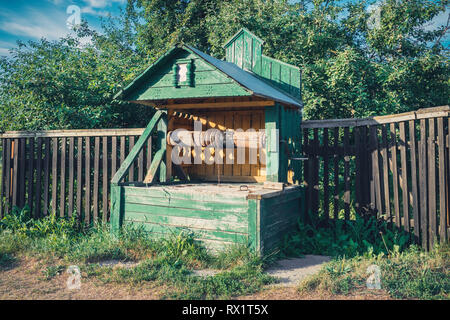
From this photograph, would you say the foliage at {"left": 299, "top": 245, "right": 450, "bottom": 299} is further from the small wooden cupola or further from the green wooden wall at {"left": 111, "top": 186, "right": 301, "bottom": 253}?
the small wooden cupola

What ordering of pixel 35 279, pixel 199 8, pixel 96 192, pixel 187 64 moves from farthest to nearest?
pixel 199 8, pixel 96 192, pixel 187 64, pixel 35 279

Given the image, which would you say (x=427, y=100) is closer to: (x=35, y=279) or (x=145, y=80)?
(x=145, y=80)

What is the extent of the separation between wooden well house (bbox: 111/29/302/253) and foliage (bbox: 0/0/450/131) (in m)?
2.41

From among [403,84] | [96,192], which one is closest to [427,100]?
[403,84]

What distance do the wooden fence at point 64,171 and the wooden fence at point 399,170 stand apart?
3.48 metres

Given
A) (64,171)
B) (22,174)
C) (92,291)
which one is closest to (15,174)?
(22,174)

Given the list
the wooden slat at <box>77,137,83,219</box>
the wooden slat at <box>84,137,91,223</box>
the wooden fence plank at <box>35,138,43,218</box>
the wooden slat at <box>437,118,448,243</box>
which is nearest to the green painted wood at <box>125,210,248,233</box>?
the wooden slat at <box>84,137,91,223</box>

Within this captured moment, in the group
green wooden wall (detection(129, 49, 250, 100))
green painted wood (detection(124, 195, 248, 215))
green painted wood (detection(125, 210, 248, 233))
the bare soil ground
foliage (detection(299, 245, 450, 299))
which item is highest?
green wooden wall (detection(129, 49, 250, 100))

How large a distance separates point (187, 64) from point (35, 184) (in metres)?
4.53

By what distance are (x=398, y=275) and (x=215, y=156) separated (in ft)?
13.7

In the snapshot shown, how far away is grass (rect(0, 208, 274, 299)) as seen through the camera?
402cm

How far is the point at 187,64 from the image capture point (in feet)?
18.8

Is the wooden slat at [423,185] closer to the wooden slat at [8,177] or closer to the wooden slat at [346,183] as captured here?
the wooden slat at [346,183]
